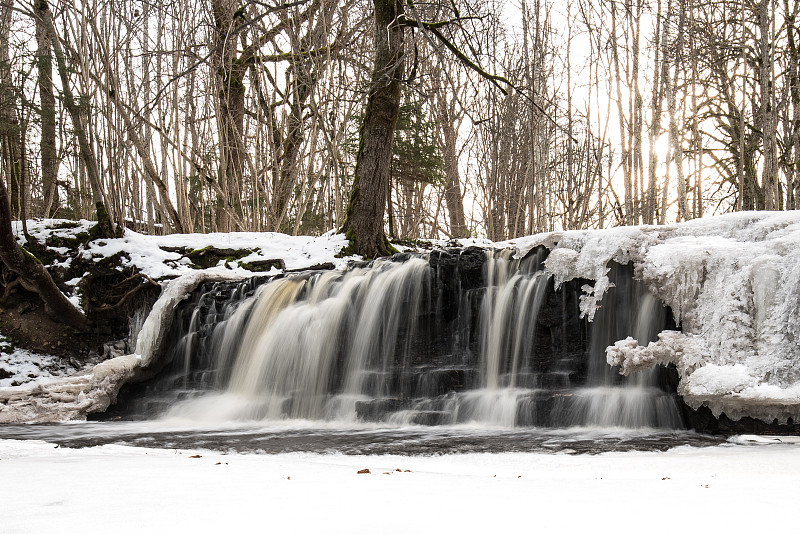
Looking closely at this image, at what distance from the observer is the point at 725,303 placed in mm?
4871

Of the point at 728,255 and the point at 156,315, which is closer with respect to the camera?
the point at 728,255

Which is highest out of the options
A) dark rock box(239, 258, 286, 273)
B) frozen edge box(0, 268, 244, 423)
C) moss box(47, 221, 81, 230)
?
moss box(47, 221, 81, 230)

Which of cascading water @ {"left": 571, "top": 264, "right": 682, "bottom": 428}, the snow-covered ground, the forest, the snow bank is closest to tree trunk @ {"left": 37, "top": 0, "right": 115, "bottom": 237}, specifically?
the forest

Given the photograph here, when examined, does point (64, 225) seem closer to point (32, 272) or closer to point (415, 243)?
point (32, 272)

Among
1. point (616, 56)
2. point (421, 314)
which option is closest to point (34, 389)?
point (421, 314)

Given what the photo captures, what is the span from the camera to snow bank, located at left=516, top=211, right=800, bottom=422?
449 cm

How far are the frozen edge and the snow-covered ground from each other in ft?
11.9

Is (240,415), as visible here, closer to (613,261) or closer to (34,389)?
(34,389)

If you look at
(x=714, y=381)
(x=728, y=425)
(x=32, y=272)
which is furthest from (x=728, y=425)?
(x=32, y=272)

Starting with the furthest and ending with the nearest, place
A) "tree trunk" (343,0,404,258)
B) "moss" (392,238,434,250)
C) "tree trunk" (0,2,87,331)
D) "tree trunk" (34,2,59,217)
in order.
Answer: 1. "tree trunk" (34,2,59,217)
2. "moss" (392,238,434,250)
3. "tree trunk" (343,0,404,258)
4. "tree trunk" (0,2,87,331)

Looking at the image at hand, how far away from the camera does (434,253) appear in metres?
7.13

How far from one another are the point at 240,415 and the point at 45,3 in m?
8.95

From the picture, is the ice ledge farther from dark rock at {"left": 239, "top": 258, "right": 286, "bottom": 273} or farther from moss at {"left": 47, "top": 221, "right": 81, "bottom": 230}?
moss at {"left": 47, "top": 221, "right": 81, "bottom": 230}

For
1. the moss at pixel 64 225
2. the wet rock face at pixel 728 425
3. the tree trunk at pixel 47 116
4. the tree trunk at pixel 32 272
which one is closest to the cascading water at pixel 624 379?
the wet rock face at pixel 728 425
